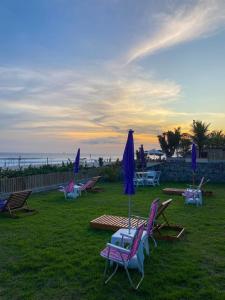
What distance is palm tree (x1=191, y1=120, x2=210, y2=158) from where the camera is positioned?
1158 inches

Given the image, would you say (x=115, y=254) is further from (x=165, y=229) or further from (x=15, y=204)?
(x=15, y=204)

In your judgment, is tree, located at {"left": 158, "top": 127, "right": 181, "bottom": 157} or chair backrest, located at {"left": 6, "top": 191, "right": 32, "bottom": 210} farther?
tree, located at {"left": 158, "top": 127, "right": 181, "bottom": 157}

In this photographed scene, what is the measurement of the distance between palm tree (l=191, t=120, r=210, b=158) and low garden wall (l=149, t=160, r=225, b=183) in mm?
10416

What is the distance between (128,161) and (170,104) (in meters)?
14.7

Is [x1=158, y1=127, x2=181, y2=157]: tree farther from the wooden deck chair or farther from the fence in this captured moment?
the wooden deck chair

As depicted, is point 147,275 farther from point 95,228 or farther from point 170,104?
point 170,104

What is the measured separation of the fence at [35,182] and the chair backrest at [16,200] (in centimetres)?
320

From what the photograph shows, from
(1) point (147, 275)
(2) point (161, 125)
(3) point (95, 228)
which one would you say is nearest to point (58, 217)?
(3) point (95, 228)

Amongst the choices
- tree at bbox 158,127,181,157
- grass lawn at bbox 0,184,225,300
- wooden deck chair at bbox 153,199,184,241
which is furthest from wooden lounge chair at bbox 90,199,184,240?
tree at bbox 158,127,181,157

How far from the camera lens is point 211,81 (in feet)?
50.7

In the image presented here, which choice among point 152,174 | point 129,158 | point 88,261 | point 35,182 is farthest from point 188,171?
point 88,261

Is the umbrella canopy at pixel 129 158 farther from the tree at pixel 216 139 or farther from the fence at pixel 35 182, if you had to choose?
the tree at pixel 216 139

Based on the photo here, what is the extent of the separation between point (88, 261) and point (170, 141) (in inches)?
1062

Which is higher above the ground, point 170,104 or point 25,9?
point 25,9
